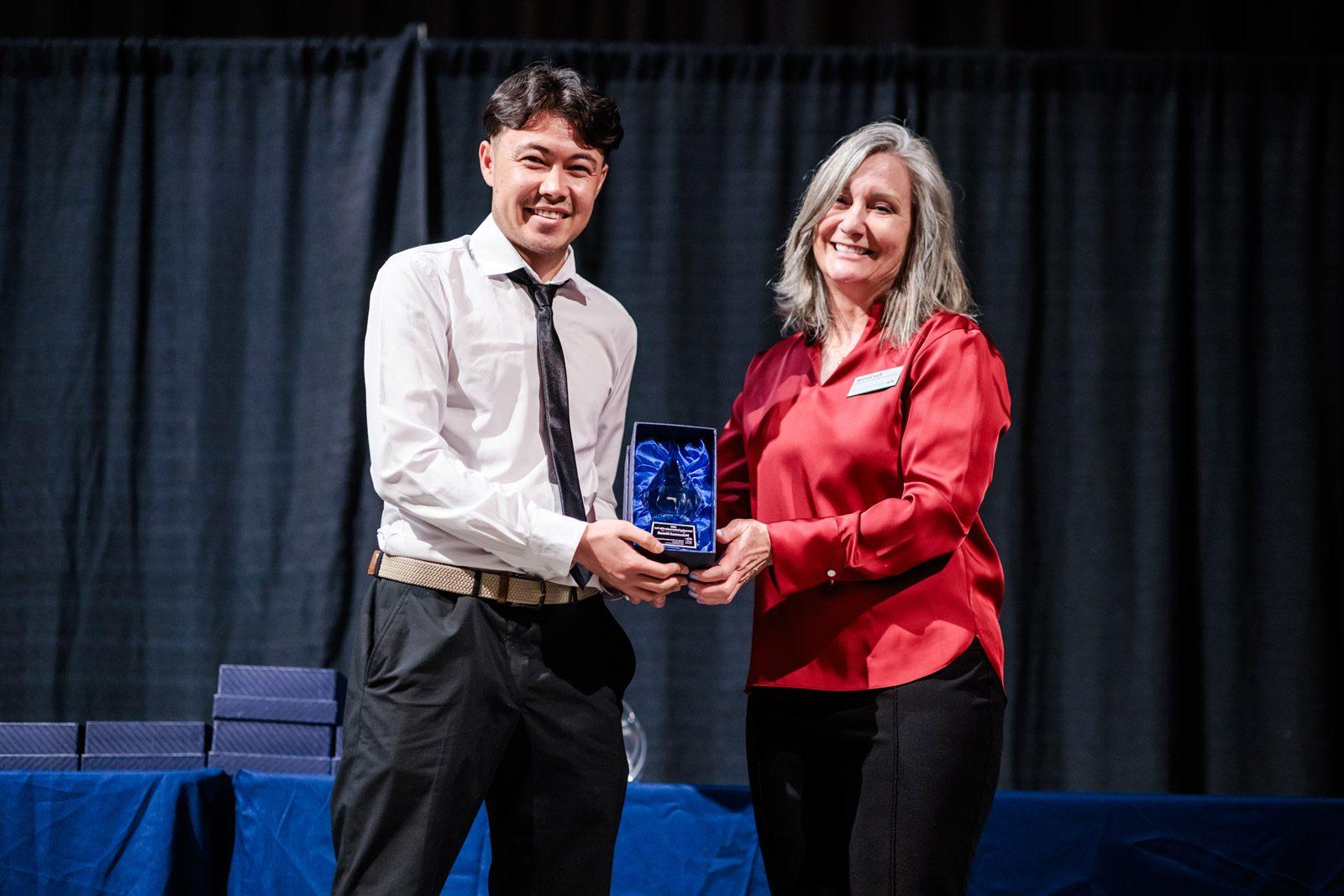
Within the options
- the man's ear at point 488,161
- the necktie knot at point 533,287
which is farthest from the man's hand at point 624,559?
the man's ear at point 488,161

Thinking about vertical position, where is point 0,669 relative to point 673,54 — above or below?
below

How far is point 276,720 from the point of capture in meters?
2.60

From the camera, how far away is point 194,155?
151 inches

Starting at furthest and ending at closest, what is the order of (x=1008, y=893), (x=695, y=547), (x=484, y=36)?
(x=484, y=36), (x=1008, y=893), (x=695, y=547)

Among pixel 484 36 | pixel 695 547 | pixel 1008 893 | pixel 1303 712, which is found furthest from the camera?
pixel 484 36

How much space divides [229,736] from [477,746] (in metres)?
1.14

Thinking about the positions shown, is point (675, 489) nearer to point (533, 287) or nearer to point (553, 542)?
point (553, 542)

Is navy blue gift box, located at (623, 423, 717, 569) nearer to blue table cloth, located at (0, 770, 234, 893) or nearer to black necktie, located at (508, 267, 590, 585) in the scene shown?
black necktie, located at (508, 267, 590, 585)

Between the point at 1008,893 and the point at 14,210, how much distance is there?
346 centimetres

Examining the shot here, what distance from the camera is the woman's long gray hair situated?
2.01 m

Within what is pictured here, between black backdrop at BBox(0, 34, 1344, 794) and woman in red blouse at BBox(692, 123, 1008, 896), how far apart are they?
177cm

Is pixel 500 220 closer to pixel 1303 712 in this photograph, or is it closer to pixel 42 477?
pixel 42 477

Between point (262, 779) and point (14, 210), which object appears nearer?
point (262, 779)

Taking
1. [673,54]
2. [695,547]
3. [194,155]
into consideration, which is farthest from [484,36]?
[695,547]
